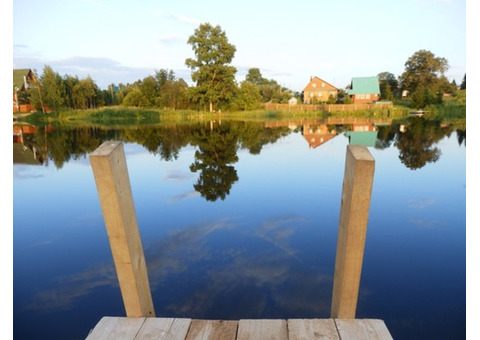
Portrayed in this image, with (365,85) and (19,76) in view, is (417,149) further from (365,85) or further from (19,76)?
(19,76)

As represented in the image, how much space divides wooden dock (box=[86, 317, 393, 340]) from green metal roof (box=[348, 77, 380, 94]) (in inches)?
2259

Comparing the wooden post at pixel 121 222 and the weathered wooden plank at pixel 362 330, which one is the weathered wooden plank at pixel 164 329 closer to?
the wooden post at pixel 121 222

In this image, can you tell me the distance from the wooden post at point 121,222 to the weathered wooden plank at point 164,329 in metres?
0.14

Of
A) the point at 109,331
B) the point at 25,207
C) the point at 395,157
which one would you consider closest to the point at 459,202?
the point at 395,157

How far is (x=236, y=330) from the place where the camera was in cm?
190

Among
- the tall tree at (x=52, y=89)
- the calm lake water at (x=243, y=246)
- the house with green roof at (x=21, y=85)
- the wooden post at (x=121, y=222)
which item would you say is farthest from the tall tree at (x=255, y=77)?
the wooden post at (x=121, y=222)

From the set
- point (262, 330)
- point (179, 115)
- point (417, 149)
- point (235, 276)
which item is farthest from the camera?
point (179, 115)

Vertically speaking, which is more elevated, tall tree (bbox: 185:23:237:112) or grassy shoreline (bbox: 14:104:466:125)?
tall tree (bbox: 185:23:237:112)

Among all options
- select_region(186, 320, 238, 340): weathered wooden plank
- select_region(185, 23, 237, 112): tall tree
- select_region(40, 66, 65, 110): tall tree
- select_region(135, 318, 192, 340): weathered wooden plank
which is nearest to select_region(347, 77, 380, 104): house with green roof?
select_region(185, 23, 237, 112): tall tree

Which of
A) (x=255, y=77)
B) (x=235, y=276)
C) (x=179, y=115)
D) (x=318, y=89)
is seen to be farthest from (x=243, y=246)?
(x=255, y=77)

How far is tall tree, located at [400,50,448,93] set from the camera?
2165 inches

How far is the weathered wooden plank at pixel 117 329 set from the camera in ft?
5.98

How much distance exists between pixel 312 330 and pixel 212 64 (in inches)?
1565

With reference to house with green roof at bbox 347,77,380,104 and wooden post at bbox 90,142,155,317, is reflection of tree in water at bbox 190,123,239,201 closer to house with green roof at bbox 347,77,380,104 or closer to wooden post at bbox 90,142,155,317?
wooden post at bbox 90,142,155,317
